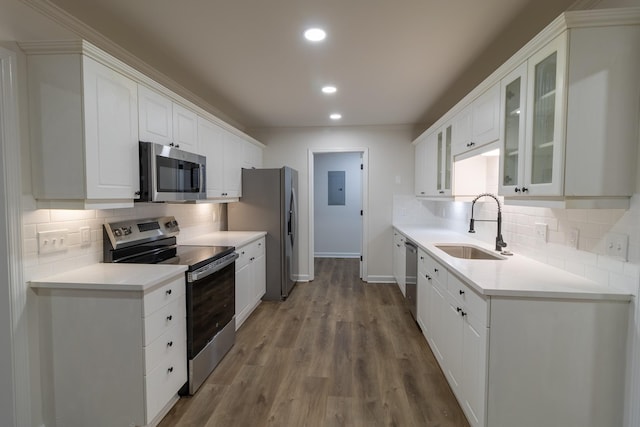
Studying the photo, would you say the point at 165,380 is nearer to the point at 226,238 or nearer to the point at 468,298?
the point at 226,238

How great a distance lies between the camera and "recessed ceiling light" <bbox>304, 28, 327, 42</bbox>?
222 cm

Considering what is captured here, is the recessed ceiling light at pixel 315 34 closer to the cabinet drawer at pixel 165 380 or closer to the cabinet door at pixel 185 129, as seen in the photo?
the cabinet door at pixel 185 129

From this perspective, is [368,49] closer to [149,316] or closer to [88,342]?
[149,316]

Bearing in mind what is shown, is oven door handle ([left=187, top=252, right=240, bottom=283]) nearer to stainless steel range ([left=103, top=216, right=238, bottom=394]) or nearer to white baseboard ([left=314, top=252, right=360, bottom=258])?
stainless steel range ([left=103, top=216, right=238, bottom=394])

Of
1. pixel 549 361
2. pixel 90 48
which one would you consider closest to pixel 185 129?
pixel 90 48

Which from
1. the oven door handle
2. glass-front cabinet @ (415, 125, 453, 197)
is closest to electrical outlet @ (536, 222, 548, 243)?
glass-front cabinet @ (415, 125, 453, 197)

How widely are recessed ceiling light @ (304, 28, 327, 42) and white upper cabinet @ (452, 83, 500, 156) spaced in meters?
1.25

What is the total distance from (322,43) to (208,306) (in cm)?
217

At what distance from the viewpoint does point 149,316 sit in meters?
1.85

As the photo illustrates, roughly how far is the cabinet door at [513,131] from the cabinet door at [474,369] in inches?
33.1

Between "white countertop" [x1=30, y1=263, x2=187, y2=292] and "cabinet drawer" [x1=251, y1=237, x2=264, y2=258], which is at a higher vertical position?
"white countertop" [x1=30, y1=263, x2=187, y2=292]

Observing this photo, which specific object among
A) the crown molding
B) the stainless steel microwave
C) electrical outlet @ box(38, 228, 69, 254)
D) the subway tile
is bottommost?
electrical outlet @ box(38, 228, 69, 254)

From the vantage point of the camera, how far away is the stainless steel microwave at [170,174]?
2.22 metres

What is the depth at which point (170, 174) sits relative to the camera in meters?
2.47
